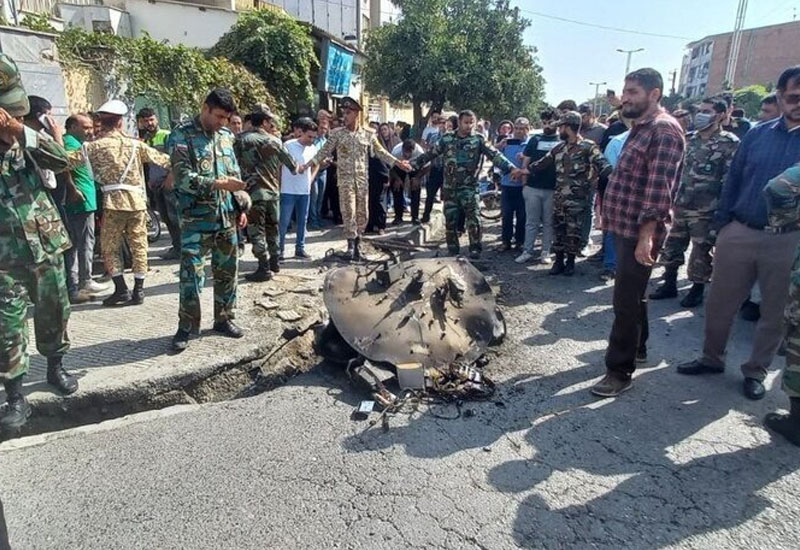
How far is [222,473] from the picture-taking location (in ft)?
8.67

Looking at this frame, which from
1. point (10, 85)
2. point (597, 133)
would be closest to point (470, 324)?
point (10, 85)

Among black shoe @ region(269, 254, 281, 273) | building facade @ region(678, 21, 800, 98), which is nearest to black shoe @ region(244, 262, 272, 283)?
black shoe @ region(269, 254, 281, 273)

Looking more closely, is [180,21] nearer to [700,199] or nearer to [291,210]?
[291,210]

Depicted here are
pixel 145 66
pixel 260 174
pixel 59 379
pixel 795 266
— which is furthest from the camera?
pixel 145 66

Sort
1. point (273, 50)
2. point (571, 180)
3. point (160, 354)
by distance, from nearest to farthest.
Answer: point (160, 354), point (571, 180), point (273, 50)

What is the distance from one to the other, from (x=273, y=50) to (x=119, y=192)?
35.8 feet

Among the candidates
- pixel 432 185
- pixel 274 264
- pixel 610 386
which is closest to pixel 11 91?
pixel 274 264

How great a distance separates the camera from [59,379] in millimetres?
3234

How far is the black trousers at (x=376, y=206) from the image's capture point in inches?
323

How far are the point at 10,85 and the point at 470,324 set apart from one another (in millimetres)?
3325

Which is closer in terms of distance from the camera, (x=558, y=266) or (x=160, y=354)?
(x=160, y=354)

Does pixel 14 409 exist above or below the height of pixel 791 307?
below

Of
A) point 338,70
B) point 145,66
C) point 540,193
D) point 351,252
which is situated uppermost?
point 338,70

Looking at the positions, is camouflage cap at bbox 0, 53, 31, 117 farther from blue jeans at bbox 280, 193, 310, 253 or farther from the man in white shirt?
blue jeans at bbox 280, 193, 310, 253
